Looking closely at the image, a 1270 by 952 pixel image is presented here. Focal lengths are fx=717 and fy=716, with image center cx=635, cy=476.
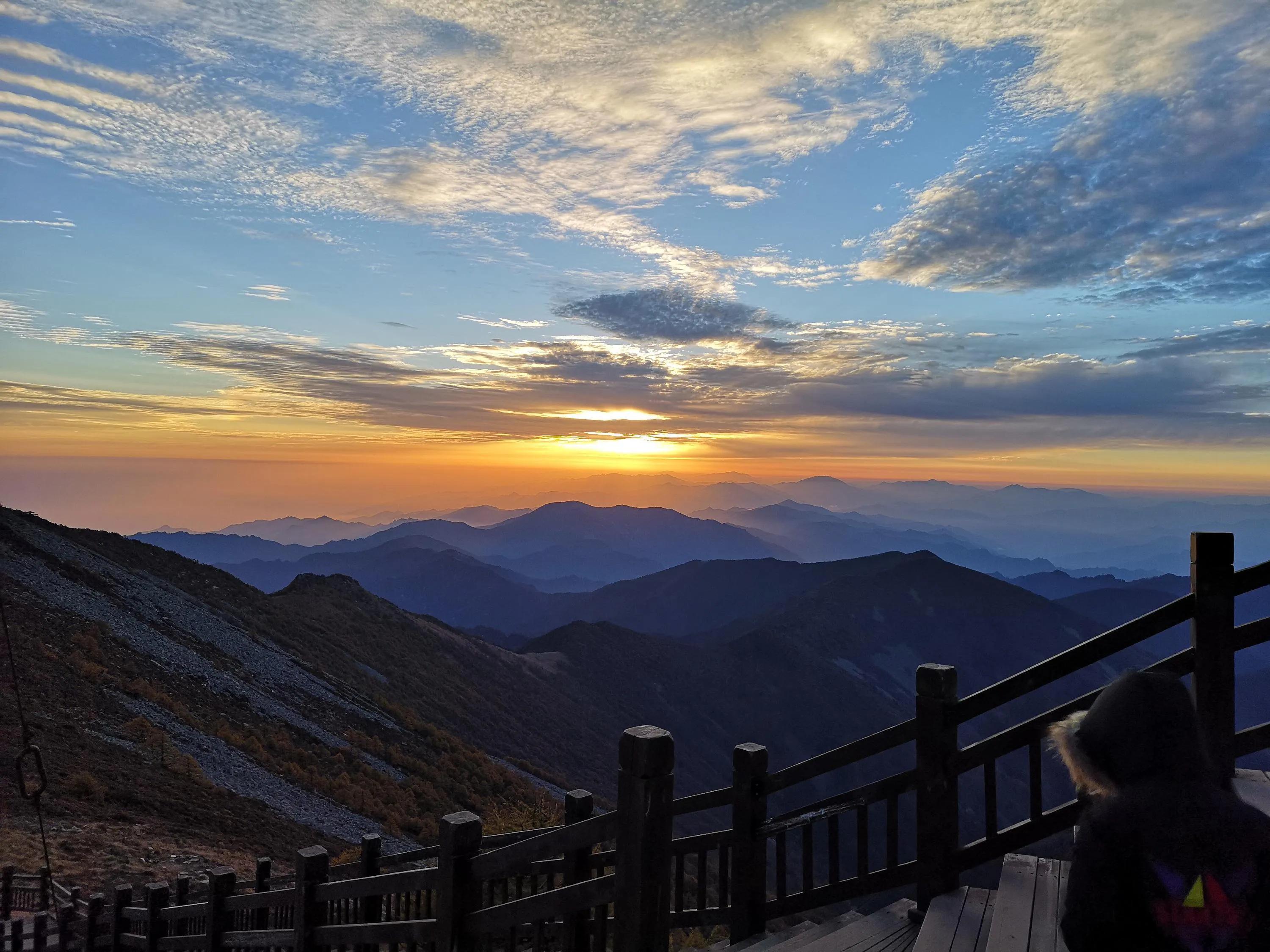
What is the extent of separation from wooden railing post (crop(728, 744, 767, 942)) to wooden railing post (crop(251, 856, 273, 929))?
13.5 ft

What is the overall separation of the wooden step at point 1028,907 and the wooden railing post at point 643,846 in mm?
1795

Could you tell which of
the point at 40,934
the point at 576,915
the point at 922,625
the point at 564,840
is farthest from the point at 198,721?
the point at 922,625

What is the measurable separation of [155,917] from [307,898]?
150 inches

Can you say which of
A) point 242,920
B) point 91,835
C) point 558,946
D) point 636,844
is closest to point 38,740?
point 91,835

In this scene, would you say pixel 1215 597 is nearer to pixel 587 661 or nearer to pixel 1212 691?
pixel 1212 691

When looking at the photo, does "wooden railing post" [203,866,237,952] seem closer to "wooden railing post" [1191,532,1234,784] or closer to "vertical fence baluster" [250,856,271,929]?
"vertical fence baluster" [250,856,271,929]

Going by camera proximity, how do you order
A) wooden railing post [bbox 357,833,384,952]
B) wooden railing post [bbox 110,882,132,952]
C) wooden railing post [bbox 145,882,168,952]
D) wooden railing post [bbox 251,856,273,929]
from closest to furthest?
1. wooden railing post [bbox 357,833,384,952]
2. wooden railing post [bbox 251,856,273,929]
3. wooden railing post [bbox 145,882,168,952]
4. wooden railing post [bbox 110,882,132,952]

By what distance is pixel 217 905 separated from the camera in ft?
20.2

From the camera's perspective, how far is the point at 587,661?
9181 cm

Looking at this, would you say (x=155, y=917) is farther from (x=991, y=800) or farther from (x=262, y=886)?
(x=991, y=800)

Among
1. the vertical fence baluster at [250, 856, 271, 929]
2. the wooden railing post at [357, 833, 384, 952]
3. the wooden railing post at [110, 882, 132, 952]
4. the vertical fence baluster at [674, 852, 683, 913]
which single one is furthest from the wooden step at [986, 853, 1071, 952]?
the wooden railing post at [110, 882, 132, 952]

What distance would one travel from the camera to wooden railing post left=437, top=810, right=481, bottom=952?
364 cm

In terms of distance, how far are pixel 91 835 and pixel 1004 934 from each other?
51.2 ft

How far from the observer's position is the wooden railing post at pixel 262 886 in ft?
20.6
